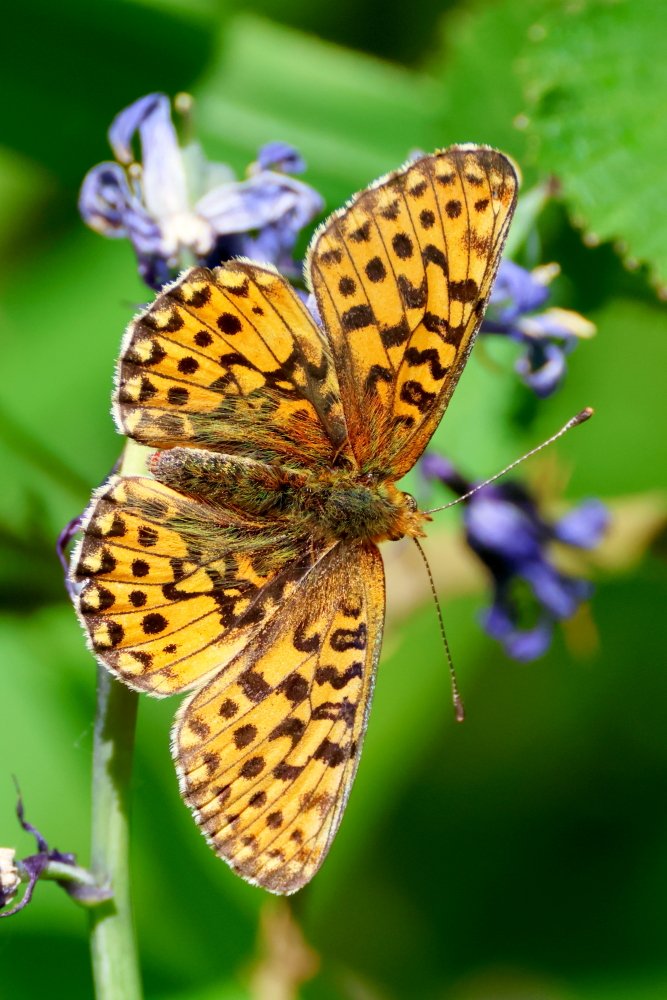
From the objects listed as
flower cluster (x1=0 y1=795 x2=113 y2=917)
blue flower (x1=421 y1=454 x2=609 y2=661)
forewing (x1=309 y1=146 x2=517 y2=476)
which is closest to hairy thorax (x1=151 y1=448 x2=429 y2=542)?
forewing (x1=309 y1=146 x2=517 y2=476)

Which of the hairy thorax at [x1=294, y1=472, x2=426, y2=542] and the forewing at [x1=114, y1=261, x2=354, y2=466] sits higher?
the forewing at [x1=114, y1=261, x2=354, y2=466]

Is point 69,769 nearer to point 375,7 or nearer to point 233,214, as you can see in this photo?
point 233,214

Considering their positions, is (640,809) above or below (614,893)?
above

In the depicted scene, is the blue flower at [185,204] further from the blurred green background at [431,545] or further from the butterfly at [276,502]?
the blurred green background at [431,545]

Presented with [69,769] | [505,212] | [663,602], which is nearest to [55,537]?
[69,769]

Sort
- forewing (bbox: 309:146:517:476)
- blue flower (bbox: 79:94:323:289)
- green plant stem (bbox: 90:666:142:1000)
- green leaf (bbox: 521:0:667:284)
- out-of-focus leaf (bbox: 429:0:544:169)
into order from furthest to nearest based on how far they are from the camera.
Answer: out-of-focus leaf (bbox: 429:0:544:169) → green leaf (bbox: 521:0:667:284) → blue flower (bbox: 79:94:323:289) → forewing (bbox: 309:146:517:476) → green plant stem (bbox: 90:666:142:1000)

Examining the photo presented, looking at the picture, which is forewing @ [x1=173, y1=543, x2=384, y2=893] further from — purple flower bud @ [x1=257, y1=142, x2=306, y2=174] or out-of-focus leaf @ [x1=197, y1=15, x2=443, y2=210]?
out-of-focus leaf @ [x1=197, y1=15, x2=443, y2=210]

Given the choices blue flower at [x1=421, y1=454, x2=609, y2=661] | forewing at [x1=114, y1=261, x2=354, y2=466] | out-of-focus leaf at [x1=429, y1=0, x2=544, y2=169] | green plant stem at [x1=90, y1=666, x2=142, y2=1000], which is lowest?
green plant stem at [x1=90, y1=666, x2=142, y2=1000]

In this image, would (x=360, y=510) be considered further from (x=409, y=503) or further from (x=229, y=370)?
(x=229, y=370)
